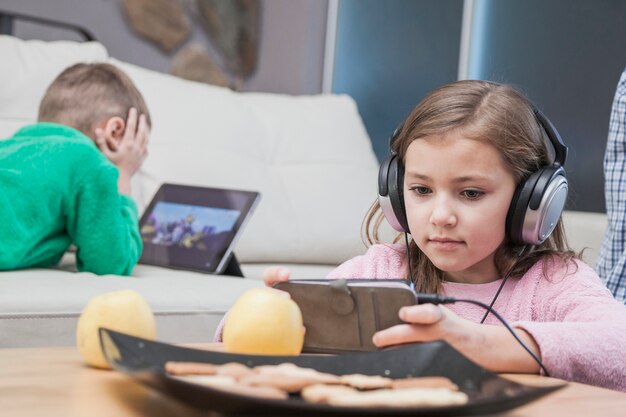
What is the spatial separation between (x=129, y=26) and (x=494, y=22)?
4.11ft

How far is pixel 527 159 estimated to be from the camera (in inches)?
42.6

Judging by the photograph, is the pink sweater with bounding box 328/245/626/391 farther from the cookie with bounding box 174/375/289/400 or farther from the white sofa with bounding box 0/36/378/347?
Result: the white sofa with bounding box 0/36/378/347

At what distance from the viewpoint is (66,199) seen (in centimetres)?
174

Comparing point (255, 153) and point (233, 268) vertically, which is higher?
point (255, 153)

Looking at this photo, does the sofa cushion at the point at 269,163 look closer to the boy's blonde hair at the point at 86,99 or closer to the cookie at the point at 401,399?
the boy's blonde hair at the point at 86,99

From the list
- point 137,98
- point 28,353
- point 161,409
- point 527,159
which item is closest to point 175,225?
point 137,98

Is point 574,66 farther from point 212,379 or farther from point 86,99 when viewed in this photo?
point 212,379

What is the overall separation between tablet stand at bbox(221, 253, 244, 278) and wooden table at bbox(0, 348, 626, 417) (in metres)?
1.27

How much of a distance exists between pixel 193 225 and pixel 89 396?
58.6 inches

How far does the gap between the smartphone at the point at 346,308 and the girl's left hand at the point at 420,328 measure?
0.02 metres

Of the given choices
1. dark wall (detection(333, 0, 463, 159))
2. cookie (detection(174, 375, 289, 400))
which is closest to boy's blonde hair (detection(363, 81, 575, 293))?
cookie (detection(174, 375, 289, 400))

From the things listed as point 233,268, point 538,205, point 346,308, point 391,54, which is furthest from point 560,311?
point 391,54

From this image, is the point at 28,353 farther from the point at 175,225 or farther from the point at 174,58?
the point at 174,58

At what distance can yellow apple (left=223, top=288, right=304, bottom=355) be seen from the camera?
0.74 metres
